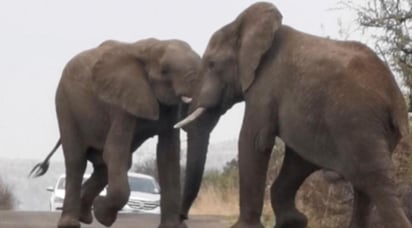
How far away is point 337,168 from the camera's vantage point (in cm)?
1093

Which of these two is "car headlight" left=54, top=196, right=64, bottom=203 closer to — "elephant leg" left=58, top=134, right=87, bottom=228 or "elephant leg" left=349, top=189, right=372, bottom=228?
"elephant leg" left=58, top=134, right=87, bottom=228

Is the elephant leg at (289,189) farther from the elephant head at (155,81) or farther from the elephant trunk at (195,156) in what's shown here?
the elephant head at (155,81)

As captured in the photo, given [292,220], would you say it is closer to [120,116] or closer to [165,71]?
[165,71]

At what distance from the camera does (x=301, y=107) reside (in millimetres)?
11055

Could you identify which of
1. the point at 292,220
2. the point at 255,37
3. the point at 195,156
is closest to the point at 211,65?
the point at 255,37

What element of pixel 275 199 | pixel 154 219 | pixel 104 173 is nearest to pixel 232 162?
pixel 154 219

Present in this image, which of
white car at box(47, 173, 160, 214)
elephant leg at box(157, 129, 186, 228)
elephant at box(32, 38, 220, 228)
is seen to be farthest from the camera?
white car at box(47, 173, 160, 214)

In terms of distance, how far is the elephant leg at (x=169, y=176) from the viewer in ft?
46.6

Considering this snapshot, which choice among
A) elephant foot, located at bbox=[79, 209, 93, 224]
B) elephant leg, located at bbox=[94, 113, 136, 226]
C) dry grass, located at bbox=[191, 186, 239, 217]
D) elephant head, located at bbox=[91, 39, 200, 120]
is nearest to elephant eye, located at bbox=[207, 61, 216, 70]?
elephant head, located at bbox=[91, 39, 200, 120]

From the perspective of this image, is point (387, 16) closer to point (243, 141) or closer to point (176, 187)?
point (176, 187)

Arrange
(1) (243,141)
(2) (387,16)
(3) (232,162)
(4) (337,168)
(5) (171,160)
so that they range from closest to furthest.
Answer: (4) (337,168)
(1) (243,141)
(5) (171,160)
(2) (387,16)
(3) (232,162)

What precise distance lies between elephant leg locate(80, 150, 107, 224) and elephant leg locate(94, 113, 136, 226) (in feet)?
3.59

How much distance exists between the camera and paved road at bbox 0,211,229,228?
18375 mm

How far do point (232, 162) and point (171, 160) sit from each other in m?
19.7
